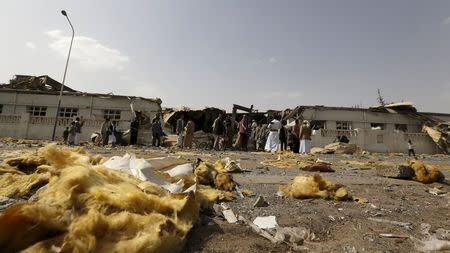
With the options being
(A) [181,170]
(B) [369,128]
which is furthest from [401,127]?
(A) [181,170]

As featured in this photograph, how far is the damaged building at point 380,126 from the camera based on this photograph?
23344 mm

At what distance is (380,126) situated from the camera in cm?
2638

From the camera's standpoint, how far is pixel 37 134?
21500 mm

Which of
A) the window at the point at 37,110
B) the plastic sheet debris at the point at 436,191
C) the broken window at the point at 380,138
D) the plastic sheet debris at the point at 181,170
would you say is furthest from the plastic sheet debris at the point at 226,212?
the window at the point at 37,110

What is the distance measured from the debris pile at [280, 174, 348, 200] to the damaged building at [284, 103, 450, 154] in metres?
18.8

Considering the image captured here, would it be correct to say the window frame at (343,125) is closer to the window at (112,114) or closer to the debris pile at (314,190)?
the window at (112,114)

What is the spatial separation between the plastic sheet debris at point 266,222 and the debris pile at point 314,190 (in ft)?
Result: 4.08

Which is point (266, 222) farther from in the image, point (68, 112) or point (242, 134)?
point (68, 112)

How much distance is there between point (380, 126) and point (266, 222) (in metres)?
26.4

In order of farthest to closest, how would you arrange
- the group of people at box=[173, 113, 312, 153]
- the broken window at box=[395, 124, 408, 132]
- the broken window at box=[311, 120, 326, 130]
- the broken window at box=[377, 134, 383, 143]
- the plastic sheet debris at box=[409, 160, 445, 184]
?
1. the broken window at box=[395, 124, 408, 132]
2. the broken window at box=[311, 120, 326, 130]
3. the broken window at box=[377, 134, 383, 143]
4. the group of people at box=[173, 113, 312, 153]
5. the plastic sheet debris at box=[409, 160, 445, 184]

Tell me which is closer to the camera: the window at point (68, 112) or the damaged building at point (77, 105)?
the damaged building at point (77, 105)

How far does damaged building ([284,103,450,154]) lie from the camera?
23.3 m

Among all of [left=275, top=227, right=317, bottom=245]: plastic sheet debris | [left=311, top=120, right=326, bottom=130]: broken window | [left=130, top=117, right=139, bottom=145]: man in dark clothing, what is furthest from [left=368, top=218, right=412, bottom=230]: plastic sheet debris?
[left=311, top=120, right=326, bottom=130]: broken window

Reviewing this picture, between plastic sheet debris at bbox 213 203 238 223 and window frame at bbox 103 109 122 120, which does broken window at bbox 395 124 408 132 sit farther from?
plastic sheet debris at bbox 213 203 238 223
